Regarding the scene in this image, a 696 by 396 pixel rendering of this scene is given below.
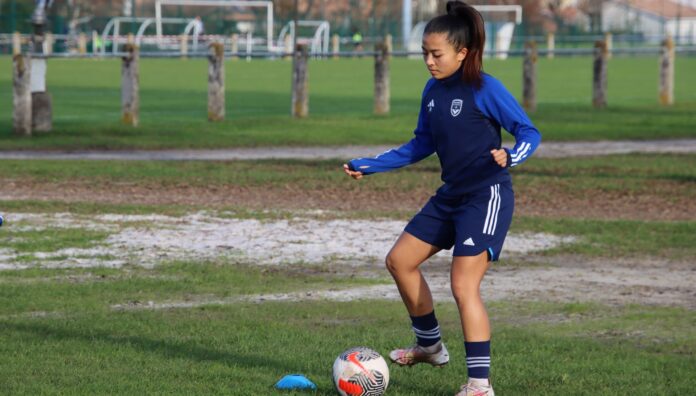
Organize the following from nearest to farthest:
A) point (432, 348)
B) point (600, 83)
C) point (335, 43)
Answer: point (432, 348), point (600, 83), point (335, 43)

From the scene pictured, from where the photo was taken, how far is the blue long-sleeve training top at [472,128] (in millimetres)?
6066

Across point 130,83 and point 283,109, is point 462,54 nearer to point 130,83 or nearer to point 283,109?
point 130,83

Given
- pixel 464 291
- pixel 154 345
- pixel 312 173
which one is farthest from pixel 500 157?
pixel 312 173

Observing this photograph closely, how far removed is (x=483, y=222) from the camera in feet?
20.1

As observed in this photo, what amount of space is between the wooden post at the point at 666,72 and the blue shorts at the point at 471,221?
2456 centimetres

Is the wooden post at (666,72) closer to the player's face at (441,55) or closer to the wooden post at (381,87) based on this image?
the wooden post at (381,87)

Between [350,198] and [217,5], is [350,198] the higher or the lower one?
the lower one

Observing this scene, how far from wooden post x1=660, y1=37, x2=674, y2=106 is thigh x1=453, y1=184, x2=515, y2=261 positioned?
80.7 ft

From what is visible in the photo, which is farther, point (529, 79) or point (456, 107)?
point (529, 79)

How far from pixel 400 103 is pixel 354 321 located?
23.3 metres

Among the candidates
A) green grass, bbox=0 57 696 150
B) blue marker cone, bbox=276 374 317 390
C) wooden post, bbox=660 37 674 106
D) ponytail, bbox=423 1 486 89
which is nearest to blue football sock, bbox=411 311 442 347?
blue marker cone, bbox=276 374 317 390

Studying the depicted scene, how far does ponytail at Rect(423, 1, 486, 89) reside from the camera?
238 inches

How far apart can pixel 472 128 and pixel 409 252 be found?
67 centimetres

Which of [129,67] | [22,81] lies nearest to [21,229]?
[22,81]
